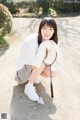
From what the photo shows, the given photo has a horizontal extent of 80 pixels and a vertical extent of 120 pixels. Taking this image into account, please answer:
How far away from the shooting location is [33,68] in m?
4.40

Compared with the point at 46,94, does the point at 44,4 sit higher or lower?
higher

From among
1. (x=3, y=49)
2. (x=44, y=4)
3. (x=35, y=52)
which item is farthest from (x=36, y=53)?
(x=44, y=4)

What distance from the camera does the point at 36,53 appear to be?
427 centimetres

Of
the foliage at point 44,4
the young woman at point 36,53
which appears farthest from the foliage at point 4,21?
the foliage at point 44,4

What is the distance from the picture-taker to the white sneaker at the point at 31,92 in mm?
4288

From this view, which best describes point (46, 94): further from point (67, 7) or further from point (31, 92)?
point (67, 7)

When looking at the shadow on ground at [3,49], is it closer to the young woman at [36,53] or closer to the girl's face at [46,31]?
the young woman at [36,53]

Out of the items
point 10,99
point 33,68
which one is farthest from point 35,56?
point 10,99

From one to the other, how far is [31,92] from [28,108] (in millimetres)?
252

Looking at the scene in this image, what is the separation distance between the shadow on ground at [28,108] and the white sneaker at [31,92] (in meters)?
0.08

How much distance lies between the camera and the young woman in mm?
4152

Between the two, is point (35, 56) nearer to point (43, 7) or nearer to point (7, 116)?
point (7, 116)

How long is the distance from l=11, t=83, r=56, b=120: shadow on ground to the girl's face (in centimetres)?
99

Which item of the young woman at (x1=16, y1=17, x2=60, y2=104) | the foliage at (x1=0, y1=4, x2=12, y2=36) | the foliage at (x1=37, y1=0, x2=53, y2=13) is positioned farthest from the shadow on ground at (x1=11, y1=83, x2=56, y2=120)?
the foliage at (x1=37, y1=0, x2=53, y2=13)
